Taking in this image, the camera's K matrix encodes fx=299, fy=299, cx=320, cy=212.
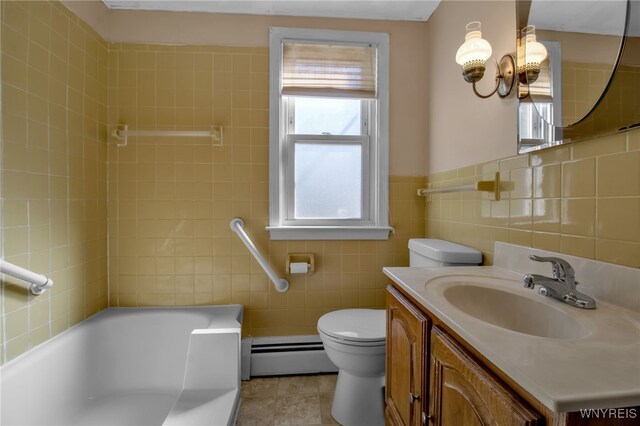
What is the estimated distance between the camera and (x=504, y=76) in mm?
1184

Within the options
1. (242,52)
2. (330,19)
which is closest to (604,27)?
(330,19)

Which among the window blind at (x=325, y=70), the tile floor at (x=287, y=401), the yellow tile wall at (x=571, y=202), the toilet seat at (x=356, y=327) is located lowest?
the tile floor at (x=287, y=401)

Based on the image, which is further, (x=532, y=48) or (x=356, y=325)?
(x=356, y=325)

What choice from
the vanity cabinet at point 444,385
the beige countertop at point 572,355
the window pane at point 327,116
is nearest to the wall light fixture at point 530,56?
the beige countertop at point 572,355

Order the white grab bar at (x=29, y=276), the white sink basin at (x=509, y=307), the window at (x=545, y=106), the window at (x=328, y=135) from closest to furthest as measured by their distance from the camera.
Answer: the white sink basin at (x=509, y=307) → the window at (x=545, y=106) → the white grab bar at (x=29, y=276) → the window at (x=328, y=135)

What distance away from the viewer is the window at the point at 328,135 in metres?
1.86

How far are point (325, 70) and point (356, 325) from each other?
1522 mm

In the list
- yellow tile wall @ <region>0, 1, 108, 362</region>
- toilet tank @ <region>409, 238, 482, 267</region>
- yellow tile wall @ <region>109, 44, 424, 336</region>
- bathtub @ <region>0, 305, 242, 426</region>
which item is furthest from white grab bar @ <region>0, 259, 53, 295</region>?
toilet tank @ <region>409, 238, 482, 267</region>

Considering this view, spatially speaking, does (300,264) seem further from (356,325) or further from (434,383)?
(434,383)

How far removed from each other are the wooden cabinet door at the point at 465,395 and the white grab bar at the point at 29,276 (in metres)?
1.51

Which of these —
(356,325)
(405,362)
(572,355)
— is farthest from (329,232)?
(572,355)

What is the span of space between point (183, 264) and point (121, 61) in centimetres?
128

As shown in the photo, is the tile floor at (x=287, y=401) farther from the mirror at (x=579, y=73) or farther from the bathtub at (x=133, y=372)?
the mirror at (x=579, y=73)

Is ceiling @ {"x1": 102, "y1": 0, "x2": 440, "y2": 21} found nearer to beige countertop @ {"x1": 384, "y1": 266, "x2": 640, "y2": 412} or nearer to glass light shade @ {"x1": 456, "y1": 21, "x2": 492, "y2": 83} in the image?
glass light shade @ {"x1": 456, "y1": 21, "x2": 492, "y2": 83}
